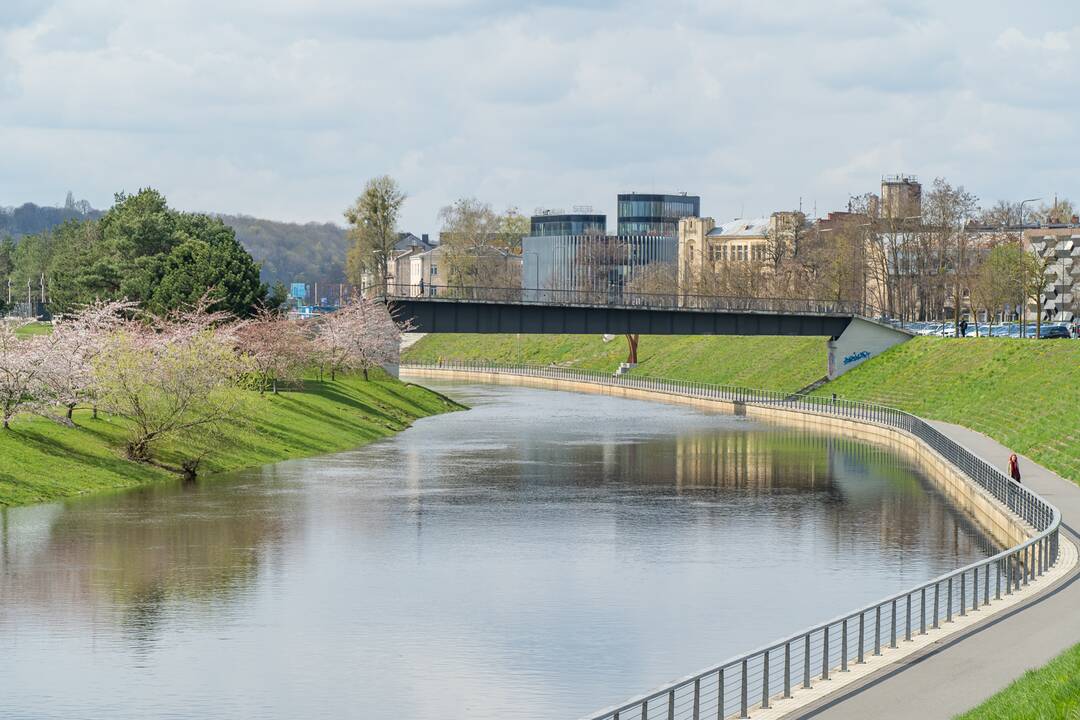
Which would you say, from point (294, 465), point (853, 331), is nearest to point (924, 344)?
point (853, 331)

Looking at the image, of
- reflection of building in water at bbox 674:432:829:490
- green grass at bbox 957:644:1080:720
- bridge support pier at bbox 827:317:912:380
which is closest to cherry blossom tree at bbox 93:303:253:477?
reflection of building in water at bbox 674:432:829:490

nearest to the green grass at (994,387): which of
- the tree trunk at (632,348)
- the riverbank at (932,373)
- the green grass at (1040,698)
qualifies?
the riverbank at (932,373)

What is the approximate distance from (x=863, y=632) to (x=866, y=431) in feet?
222

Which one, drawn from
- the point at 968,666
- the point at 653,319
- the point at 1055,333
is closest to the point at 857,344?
the point at 1055,333

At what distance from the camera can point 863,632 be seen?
101 feet

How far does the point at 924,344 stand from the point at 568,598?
87.7 m

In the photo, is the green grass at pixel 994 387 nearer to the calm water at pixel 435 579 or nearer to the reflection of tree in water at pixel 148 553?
the calm water at pixel 435 579

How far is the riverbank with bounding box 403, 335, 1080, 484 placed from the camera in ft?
264

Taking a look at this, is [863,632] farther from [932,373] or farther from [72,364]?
[932,373]

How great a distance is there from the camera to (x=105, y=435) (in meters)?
71.9

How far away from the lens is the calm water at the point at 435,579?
109ft

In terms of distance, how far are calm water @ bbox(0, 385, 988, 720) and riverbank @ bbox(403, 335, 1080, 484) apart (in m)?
8.29

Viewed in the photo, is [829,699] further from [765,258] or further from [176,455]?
[765,258]

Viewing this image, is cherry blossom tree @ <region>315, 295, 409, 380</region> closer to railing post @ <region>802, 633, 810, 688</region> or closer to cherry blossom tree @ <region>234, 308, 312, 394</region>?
cherry blossom tree @ <region>234, 308, 312, 394</region>
